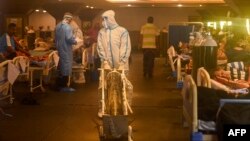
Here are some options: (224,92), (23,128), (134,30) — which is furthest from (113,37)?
(134,30)

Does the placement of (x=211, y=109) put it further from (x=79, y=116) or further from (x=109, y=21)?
(x=79, y=116)

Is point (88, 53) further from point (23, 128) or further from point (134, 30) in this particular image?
point (134, 30)

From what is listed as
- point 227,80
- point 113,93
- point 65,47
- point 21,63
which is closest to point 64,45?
point 65,47

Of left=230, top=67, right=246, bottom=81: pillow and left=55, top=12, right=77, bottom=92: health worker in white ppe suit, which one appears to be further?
left=55, top=12, right=77, bottom=92: health worker in white ppe suit

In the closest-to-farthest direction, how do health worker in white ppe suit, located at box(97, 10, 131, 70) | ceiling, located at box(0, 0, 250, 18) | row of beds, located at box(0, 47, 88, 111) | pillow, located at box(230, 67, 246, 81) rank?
pillow, located at box(230, 67, 246, 81), health worker in white ppe suit, located at box(97, 10, 131, 70), row of beds, located at box(0, 47, 88, 111), ceiling, located at box(0, 0, 250, 18)

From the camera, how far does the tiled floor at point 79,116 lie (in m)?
7.16

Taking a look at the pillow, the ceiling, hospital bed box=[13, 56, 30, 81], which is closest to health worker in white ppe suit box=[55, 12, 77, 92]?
hospital bed box=[13, 56, 30, 81]

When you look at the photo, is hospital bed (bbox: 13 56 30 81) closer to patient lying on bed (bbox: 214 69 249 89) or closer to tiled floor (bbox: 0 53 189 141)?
tiled floor (bbox: 0 53 189 141)

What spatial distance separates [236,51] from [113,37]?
7.04 ft

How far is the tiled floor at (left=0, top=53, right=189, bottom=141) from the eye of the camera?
716 centimetres

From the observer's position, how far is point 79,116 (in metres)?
8.55

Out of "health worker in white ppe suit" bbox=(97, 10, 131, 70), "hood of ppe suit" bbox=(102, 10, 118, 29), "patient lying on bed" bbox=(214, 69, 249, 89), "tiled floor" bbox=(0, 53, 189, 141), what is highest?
"hood of ppe suit" bbox=(102, 10, 118, 29)

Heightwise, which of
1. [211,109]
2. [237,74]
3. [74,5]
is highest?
[74,5]

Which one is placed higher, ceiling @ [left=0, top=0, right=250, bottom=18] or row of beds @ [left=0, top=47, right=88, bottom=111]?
ceiling @ [left=0, top=0, right=250, bottom=18]
